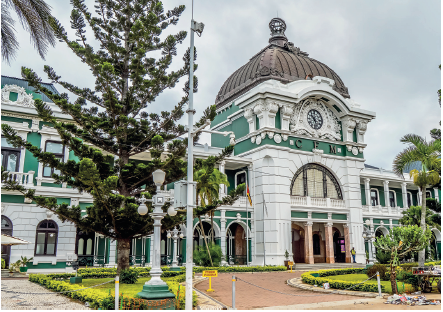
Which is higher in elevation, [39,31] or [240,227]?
[39,31]

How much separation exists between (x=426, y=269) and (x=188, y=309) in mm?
9801

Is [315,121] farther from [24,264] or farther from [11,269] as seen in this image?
[11,269]

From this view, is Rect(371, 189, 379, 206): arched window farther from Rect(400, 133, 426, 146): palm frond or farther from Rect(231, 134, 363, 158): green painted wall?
Rect(400, 133, 426, 146): palm frond

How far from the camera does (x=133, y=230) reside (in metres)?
15.5

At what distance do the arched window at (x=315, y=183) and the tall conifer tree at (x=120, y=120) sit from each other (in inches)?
575

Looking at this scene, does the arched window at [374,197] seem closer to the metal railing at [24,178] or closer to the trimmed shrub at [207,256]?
the trimmed shrub at [207,256]

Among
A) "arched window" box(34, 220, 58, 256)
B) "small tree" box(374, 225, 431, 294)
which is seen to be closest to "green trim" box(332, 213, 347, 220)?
"small tree" box(374, 225, 431, 294)

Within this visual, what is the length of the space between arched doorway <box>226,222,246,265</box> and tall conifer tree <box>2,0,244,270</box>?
1341 centimetres

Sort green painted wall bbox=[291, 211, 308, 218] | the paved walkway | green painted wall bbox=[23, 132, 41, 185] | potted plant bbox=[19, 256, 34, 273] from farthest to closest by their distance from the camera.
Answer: green painted wall bbox=[291, 211, 308, 218] → green painted wall bbox=[23, 132, 41, 185] → potted plant bbox=[19, 256, 34, 273] → the paved walkway

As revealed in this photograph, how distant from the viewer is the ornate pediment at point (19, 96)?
68.7 feet

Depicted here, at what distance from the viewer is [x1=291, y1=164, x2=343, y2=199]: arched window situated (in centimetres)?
2980

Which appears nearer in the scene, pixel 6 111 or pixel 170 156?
pixel 170 156

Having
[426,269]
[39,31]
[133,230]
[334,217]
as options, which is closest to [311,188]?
[334,217]

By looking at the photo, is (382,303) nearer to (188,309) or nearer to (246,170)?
(188,309)
